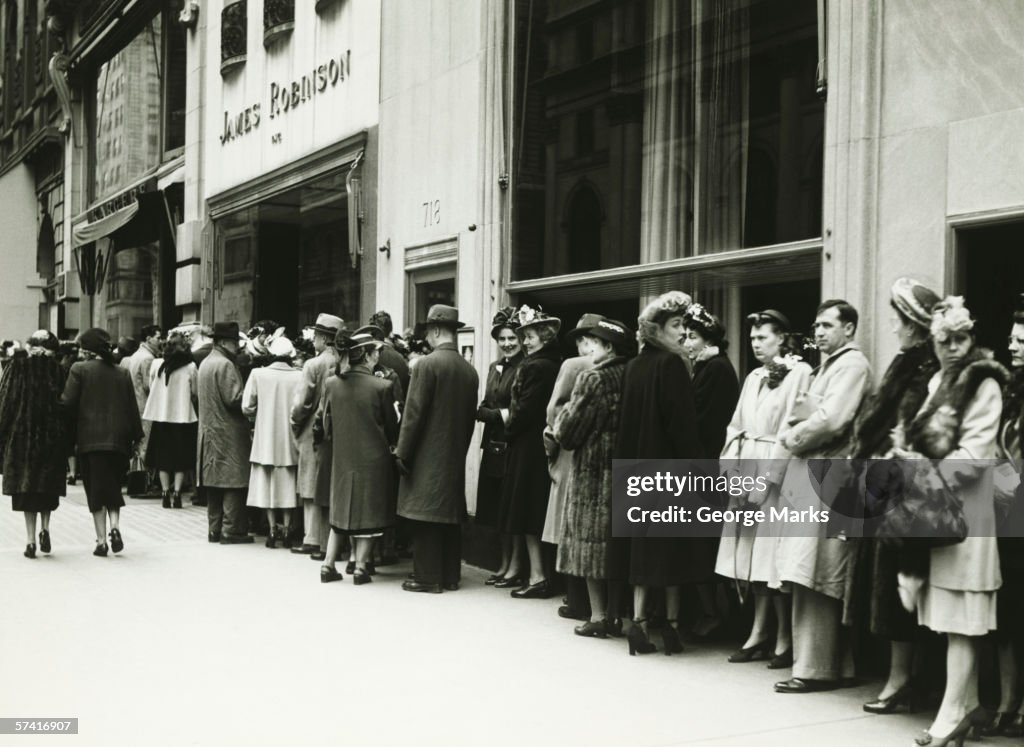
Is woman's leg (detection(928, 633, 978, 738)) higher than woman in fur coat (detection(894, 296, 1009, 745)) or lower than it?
lower

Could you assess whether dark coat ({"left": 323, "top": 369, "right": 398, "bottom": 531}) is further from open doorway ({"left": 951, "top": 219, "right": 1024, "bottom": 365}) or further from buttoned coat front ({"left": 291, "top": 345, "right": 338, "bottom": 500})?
open doorway ({"left": 951, "top": 219, "right": 1024, "bottom": 365})

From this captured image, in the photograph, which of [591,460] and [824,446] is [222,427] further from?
[824,446]

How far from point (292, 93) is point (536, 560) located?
32.6ft

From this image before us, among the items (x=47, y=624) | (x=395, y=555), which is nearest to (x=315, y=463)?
(x=395, y=555)

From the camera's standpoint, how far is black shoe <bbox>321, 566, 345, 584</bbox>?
9562 mm

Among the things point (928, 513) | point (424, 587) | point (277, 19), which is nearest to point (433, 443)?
point (424, 587)

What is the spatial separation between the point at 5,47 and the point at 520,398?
3917cm

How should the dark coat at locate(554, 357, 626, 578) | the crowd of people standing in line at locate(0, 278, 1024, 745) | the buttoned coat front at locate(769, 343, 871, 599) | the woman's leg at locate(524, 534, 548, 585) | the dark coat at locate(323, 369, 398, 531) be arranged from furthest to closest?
the dark coat at locate(323, 369, 398, 531) → the woman's leg at locate(524, 534, 548, 585) → the dark coat at locate(554, 357, 626, 578) → the buttoned coat front at locate(769, 343, 871, 599) → the crowd of people standing in line at locate(0, 278, 1024, 745)

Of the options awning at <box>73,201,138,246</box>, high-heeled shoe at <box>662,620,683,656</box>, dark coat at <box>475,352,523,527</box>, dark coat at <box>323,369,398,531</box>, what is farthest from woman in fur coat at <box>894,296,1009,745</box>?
awning at <box>73,201,138,246</box>

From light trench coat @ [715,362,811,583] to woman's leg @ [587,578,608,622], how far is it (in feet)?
3.29

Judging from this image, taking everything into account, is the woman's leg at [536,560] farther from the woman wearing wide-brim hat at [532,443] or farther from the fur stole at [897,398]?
the fur stole at [897,398]

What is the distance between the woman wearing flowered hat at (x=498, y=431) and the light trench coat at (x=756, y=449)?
8.54 feet

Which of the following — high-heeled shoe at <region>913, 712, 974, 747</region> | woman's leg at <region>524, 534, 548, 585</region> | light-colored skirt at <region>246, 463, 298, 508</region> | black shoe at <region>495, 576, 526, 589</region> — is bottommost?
black shoe at <region>495, 576, 526, 589</region>

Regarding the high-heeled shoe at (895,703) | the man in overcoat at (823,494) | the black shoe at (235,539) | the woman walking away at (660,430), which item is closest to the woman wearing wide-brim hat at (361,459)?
the black shoe at (235,539)
